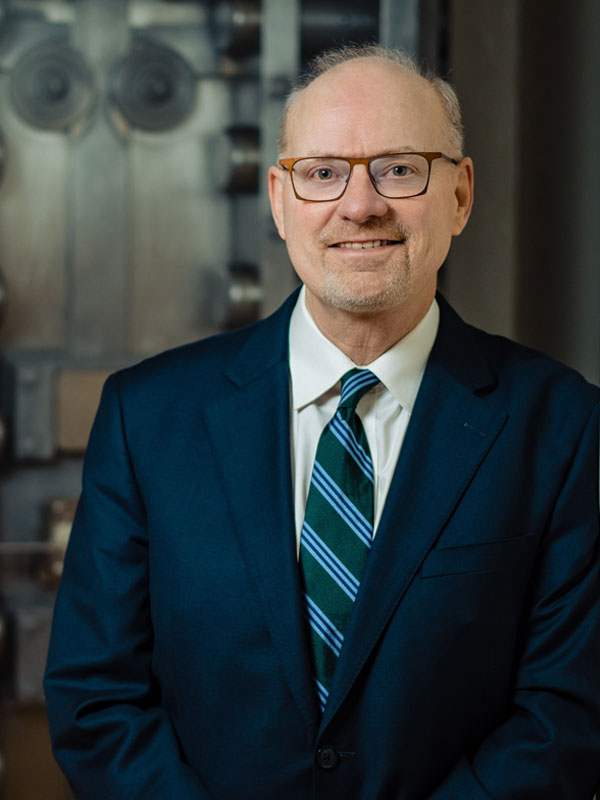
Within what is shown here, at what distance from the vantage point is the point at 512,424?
40.9 inches

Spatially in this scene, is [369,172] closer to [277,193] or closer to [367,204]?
[367,204]

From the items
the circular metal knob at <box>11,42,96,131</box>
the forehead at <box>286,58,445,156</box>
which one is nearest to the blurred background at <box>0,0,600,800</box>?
the circular metal knob at <box>11,42,96,131</box>

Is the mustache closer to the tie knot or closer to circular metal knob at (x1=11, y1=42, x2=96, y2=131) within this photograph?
the tie knot

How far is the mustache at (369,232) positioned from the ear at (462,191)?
0.32ft

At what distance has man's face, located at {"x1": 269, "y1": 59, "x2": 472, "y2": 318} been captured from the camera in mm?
987

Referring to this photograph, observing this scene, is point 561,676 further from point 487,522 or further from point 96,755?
point 96,755

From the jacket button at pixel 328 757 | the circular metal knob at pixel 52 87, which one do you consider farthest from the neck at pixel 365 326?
the circular metal knob at pixel 52 87

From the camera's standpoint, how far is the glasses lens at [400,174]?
39.1 inches

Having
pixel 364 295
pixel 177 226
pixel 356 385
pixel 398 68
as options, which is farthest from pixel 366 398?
pixel 177 226

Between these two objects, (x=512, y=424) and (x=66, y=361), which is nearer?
(x=512, y=424)

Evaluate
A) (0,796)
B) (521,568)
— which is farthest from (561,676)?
(0,796)

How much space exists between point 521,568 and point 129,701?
17.5 inches

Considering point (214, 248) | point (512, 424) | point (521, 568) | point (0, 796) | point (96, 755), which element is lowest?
point (0, 796)

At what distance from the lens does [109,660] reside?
1.03 m
